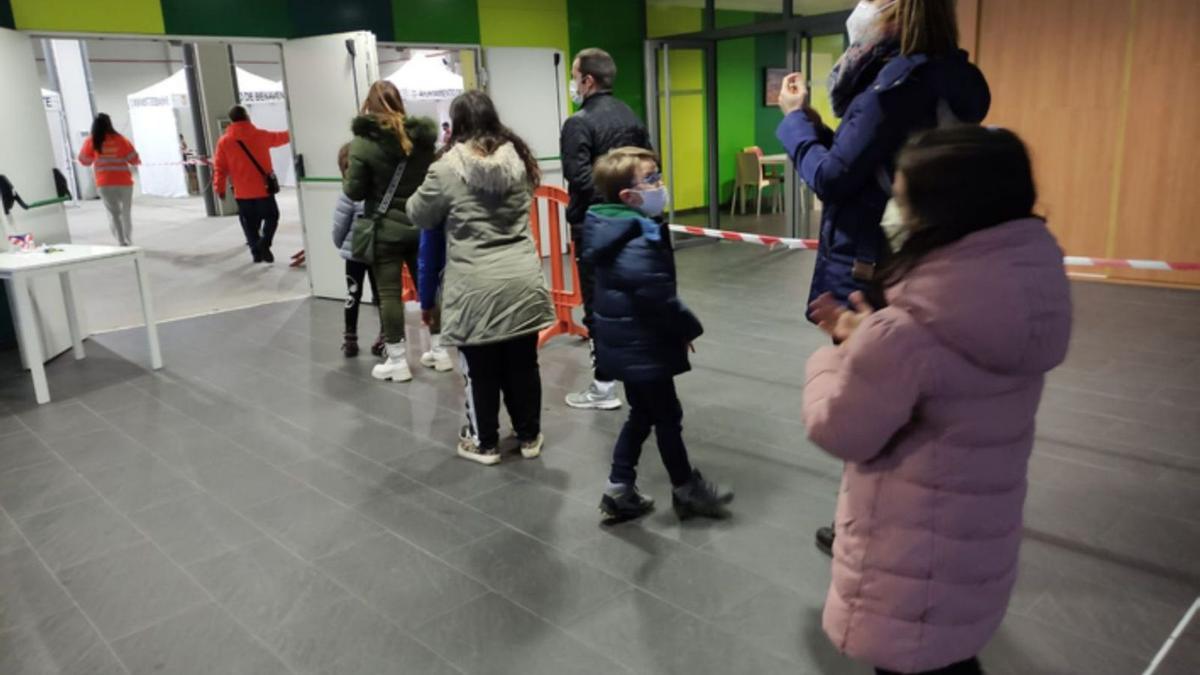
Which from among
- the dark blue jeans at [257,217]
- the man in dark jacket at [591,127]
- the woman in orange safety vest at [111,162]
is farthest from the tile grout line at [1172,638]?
the woman in orange safety vest at [111,162]

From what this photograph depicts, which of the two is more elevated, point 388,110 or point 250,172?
point 388,110

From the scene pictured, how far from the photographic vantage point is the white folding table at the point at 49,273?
4633 millimetres

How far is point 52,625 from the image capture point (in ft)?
8.55

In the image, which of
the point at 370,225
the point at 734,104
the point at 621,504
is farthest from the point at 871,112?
the point at 734,104

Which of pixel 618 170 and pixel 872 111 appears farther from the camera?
pixel 618 170

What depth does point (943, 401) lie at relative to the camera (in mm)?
1371

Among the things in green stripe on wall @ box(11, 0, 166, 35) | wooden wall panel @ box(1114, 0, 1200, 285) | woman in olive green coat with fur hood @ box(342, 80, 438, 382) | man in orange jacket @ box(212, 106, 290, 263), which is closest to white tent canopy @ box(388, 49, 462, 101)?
man in orange jacket @ box(212, 106, 290, 263)

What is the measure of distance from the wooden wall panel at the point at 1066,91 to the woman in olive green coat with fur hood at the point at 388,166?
4.71 meters

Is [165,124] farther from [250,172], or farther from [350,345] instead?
[350,345]

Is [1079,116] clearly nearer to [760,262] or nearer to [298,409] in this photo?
[760,262]

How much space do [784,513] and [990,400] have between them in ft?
5.97

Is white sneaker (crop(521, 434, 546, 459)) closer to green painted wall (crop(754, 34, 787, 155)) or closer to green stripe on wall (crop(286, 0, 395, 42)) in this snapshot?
green stripe on wall (crop(286, 0, 395, 42))

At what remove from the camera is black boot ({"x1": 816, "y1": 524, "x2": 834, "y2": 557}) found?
111 inches

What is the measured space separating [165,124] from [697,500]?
17115 mm
